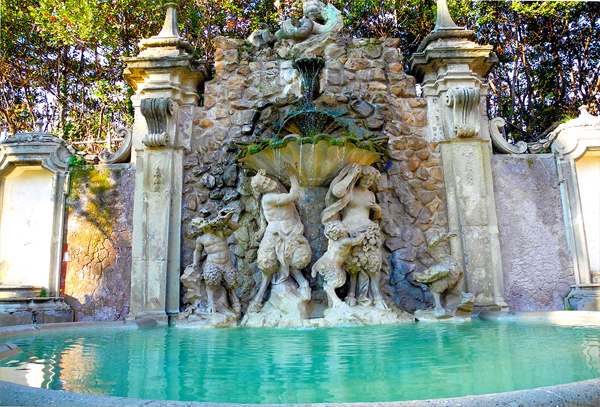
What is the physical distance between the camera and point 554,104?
11.6 metres

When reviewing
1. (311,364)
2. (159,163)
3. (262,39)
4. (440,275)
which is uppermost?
(262,39)

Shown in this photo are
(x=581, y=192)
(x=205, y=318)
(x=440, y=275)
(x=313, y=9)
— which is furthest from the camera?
(x=313, y=9)

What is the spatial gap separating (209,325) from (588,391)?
4102mm

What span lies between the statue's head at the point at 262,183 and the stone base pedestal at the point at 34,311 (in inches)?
117

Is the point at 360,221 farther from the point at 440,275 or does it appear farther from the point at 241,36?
the point at 241,36

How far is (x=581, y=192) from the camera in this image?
6527 millimetres

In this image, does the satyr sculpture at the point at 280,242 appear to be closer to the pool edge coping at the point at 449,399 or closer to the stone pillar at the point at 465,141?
the stone pillar at the point at 465,141

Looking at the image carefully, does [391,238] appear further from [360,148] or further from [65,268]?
[65,268]

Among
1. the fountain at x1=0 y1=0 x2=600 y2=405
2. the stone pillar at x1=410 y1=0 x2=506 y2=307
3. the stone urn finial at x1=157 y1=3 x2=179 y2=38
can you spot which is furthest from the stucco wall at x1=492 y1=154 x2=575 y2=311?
the stone urn finial at x1=157 y1=3 x2=179 y2=38

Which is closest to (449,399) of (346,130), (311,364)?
(311,364)

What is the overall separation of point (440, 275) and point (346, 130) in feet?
6.89

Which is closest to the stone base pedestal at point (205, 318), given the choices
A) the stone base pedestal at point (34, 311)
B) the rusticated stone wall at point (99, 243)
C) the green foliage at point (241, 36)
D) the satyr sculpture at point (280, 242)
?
the satyr sculpture at point (280, 242)

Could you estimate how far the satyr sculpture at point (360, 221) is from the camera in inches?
221

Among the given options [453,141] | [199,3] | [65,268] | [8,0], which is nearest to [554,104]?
[453,141]
